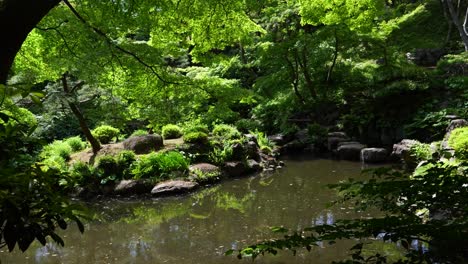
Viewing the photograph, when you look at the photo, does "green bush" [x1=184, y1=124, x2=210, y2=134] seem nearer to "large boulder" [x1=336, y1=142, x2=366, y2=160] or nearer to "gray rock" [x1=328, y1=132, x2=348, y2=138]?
"large boulder" [x1=336, y1=142, x2=366, y2=160]

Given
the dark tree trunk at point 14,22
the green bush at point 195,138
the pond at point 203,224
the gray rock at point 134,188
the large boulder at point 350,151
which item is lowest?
the pond at point 203,224

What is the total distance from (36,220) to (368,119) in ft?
49.8

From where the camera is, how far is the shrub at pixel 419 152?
10284 millimetres

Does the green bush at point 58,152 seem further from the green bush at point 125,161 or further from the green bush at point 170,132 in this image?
the green bush at point 170,132

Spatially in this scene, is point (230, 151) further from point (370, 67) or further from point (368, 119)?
point (370, 67)

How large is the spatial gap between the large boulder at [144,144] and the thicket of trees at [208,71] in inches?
40.1

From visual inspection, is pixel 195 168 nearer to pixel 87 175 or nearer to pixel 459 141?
pixel 87 175

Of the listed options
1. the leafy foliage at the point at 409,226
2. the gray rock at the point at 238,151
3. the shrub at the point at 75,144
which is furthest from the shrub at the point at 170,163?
the leafy foliage at the point at 409,226

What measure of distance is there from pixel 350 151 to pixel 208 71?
6.28 metres

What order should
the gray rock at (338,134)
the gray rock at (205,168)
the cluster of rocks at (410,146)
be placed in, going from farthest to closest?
1. the gray rock at (338,134)
2. the gray rock at (205,168)
3. the cluster of rocks at (410,146)

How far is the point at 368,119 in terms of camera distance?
611 inches

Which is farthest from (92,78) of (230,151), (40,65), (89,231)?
(230,151)

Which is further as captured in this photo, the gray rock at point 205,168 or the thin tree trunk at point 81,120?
the thin tree trunk at point 81,120

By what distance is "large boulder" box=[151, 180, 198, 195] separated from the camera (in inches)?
433
